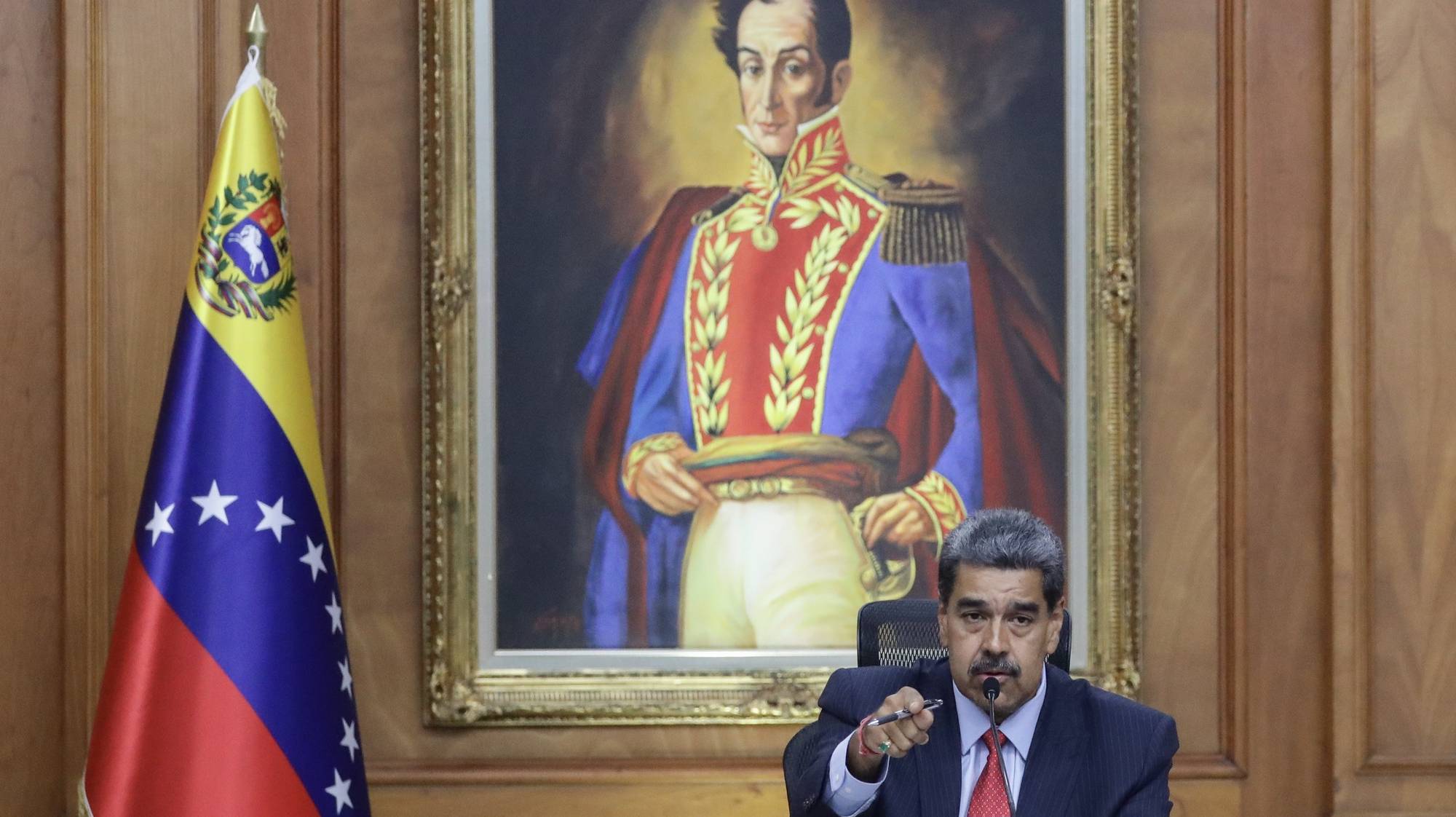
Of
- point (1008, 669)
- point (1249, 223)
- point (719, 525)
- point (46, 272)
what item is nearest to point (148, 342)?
point (46, 272)

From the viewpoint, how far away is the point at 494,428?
3.52 metres

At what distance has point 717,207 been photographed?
3570 millimetres

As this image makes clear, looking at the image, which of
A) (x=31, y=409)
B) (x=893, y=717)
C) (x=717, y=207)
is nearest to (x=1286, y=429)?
(x=717, y=207)

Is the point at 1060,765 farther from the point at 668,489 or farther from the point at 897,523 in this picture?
the point at 668,489

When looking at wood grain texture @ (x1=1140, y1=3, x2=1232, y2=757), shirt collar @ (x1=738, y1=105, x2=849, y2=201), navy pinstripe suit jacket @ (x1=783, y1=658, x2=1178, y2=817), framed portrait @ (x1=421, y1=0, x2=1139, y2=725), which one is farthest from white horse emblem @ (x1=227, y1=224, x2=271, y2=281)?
wood grain texture @ (x1=1140, y1=3, x2=1232, y2=757)

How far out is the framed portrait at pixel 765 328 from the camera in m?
3.53

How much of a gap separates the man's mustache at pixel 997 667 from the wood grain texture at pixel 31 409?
85.5 inches

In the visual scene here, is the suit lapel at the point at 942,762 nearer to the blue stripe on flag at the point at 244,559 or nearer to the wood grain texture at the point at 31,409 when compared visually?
the blue stripe on flag at the point at 244,559

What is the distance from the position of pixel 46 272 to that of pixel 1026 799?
2451 millimetres

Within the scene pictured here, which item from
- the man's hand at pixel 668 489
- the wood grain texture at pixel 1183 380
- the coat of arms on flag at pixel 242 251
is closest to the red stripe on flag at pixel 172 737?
the coat of arms on flag at pixel 242 251

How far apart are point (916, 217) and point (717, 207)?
0.47 metres

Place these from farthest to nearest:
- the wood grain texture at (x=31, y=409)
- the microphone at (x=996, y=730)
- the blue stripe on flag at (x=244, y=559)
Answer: the wood grain texture at (x=31, y=409) → the blue stripe on flag at (x=244, y=559) → the microphone at (x=996, y=730)

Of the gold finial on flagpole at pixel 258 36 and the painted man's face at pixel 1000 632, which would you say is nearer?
the painted man's face at pixel 1000 632

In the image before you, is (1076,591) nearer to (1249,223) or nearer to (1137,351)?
(1137,351)
